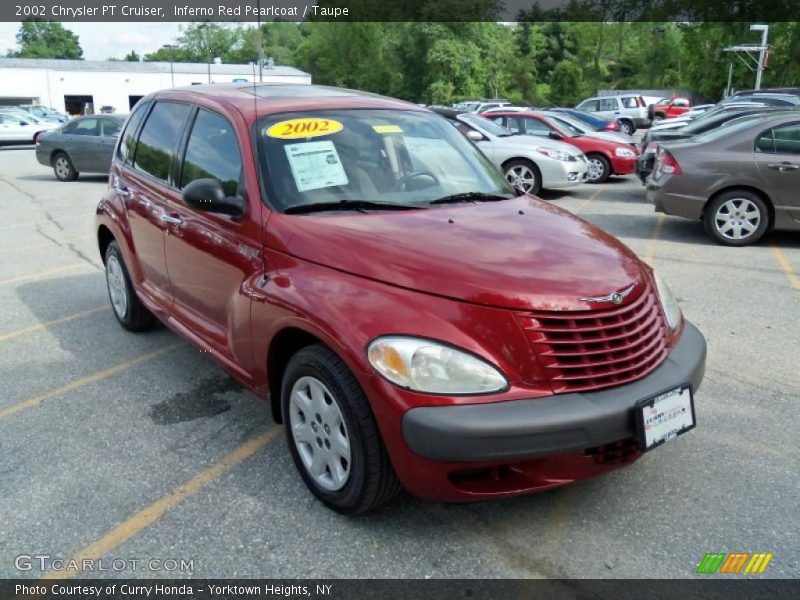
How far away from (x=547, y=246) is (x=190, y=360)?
2.89m

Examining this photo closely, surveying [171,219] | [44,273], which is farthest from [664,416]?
[44,273]

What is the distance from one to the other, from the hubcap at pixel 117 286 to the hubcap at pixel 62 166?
12.9 metres

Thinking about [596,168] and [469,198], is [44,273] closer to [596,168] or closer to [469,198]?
[469,198]

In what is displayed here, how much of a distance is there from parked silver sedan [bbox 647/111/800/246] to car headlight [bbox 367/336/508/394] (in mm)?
6985

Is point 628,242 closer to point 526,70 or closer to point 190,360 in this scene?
point 190,360

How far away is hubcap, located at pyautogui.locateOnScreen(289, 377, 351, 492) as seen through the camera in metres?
2.93

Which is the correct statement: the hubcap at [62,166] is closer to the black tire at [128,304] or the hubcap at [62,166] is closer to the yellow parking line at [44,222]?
the yellow parking line at [44,222]

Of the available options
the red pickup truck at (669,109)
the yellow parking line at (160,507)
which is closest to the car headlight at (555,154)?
the yellow parking line at (160,507)

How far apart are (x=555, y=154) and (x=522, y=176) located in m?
0.68

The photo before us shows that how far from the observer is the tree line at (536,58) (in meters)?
50.5

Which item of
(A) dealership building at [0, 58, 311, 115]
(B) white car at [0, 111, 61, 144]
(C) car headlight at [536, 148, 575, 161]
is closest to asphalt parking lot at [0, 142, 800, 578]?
(C) car headlight at [536, 148, 575, 161]

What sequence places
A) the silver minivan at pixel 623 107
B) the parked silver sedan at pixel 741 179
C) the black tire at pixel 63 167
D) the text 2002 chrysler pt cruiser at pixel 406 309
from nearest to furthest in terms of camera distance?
1. the text 2002 chrysler pt cruiser at pixel 406 309
2. the parked silver sedan at pixel 741 179
3. the black tire at pixel 63 167
4. the silver minivan at pixel 623 107

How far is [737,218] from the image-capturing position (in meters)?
8.45
